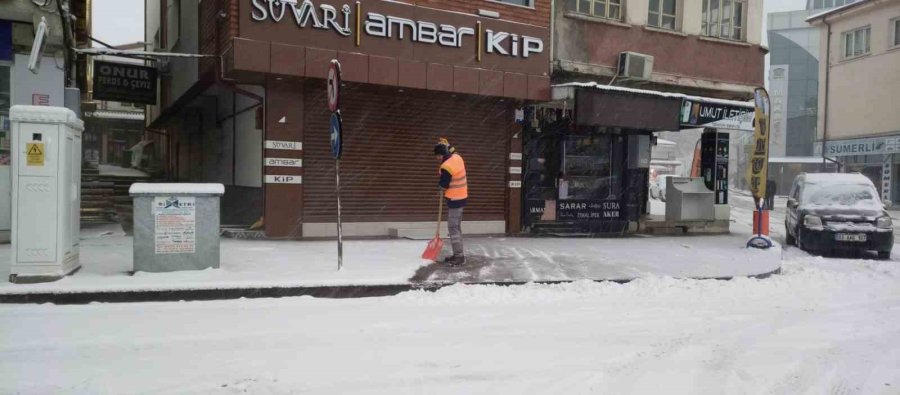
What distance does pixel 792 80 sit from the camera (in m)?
56.0

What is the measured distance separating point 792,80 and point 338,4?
Result: 181ft

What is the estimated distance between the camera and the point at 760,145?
1191 cm

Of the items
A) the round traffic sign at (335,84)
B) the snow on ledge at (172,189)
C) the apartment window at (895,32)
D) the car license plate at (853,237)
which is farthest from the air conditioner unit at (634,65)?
the apartment window at (895,32)

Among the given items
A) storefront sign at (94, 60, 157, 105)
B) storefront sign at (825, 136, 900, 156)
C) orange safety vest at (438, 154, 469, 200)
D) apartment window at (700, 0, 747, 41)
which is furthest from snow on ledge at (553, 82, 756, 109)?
storefront sign at (825, 136, 900, 156)

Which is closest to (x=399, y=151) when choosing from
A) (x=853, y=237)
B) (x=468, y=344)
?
(x=468, y=344)

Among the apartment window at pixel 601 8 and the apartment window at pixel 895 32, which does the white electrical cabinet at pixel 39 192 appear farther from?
the apartment window at pixel 895 32

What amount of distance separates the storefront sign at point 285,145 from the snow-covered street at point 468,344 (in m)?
4.71

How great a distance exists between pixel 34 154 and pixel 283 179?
462cm

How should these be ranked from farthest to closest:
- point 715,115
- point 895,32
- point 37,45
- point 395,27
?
point 895,32 → point 715,115 → point 395,27 → point 37,45

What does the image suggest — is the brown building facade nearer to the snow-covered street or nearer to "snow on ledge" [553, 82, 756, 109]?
"snow on ledge" [553, 82, 756, 109]

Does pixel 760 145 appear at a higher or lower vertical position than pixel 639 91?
lower

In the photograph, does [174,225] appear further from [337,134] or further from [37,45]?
[37,45]

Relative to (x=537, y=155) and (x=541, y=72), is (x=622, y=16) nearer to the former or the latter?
(x=541, y=72)

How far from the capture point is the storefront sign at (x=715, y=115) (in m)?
14.1
